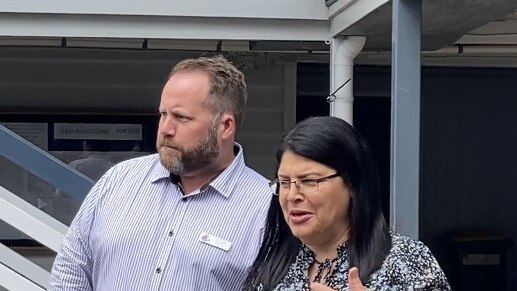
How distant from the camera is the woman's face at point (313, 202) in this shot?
2.17 meters

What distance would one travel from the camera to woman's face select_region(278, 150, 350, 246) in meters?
2.17

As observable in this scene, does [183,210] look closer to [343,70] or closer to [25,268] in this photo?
[25,268]

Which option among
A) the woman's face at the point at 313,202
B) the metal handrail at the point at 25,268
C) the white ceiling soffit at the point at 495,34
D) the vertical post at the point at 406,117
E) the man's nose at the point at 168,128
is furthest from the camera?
the white ceiling soffit at the point at 495,34

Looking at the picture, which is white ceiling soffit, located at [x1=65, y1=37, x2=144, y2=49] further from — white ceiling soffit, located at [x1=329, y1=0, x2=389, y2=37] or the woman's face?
the woman's face

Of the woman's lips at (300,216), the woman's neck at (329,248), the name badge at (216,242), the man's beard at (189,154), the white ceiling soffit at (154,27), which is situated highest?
the white ceiling soffit at (154,27)

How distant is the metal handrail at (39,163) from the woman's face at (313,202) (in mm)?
2078

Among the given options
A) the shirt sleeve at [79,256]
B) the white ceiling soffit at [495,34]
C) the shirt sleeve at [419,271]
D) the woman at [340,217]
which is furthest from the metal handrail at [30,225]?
the white ceiling soffit at [495,34]

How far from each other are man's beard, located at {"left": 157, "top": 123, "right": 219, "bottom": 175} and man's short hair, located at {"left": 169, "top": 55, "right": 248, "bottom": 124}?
0.07 metres

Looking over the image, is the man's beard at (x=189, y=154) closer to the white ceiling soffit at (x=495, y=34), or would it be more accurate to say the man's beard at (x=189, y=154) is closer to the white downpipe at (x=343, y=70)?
the white downpipe at (x=343, y=70)

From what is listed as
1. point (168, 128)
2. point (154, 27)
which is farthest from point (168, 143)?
point (154, 27)

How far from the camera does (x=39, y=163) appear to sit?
4090mm

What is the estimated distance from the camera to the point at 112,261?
267 cm

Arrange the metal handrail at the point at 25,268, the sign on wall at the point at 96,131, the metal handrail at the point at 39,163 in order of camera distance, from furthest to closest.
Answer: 1. the sign on wall at the point at 96,131
2. the metal handrail at the point at 25,268
3. the metal handrail at the point at 39,163

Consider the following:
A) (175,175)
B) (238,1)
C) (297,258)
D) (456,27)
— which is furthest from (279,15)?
(297,258)
